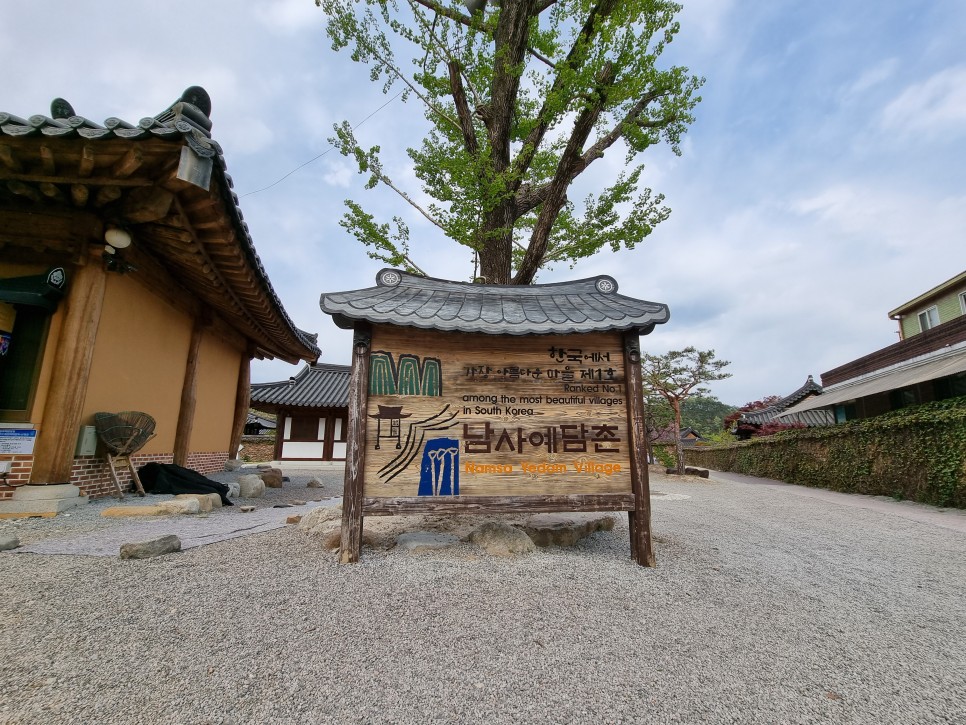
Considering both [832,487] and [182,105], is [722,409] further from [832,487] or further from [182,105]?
[182,105]

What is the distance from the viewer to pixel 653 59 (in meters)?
5.95

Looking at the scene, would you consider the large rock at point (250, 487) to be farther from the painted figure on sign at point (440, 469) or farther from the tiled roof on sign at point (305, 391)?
the tiled roof on sign at point (305, 391)

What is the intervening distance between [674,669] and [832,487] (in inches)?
520

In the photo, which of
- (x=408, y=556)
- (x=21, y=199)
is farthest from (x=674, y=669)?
(x=21, y=199)

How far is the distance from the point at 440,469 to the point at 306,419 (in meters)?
16.4

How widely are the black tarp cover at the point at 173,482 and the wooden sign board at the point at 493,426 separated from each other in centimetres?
436

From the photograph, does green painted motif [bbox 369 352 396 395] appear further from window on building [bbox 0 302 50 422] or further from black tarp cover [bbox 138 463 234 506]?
black tarp cover [bbox 138 463 234 506]

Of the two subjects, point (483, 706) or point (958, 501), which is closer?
point (483, 706)

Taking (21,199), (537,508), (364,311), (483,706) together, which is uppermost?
(21,199)

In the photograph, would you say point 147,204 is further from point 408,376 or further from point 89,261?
point 408,376

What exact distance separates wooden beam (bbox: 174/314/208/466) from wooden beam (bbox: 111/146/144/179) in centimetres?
421

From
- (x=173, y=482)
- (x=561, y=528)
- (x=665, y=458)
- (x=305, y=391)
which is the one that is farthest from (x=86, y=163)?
(x=665, y=458)

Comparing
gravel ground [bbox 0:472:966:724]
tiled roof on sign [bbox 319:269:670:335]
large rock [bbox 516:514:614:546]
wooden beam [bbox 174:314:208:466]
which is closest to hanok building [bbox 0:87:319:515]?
wooden beam [bbox 174:314:208:466]

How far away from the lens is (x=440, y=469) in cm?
351
